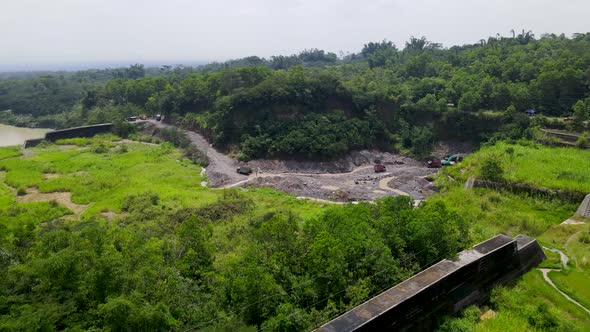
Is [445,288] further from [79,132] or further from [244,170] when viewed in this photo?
[79,132]

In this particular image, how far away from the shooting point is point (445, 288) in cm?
1430

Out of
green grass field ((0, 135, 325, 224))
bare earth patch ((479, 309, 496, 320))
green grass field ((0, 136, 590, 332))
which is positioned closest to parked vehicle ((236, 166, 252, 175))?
green grass field ((0, 135, 325, 224))

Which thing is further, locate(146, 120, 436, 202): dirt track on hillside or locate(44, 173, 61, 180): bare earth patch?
locate(44, 173, 61, 180): bare earth patch

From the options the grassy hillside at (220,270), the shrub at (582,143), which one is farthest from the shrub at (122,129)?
the shrub at (582,143)

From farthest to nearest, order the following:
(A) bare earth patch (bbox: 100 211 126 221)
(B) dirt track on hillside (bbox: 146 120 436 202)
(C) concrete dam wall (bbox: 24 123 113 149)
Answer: (C) concrete dam wall (bbox: 24 123 113 149) < (B) dirt track on hillside (bbox: 146 120 436 202) < (A) bare earth patch (bbox: 100 211 126 221)

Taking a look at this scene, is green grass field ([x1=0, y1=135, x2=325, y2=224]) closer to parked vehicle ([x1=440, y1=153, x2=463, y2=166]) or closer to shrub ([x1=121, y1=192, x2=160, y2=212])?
shrub ([x1=121, y1=192, x2=160, y2=212])

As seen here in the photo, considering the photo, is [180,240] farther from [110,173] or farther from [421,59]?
[421,59]

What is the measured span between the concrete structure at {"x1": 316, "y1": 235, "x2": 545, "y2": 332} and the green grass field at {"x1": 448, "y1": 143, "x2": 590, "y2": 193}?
40.5 ft

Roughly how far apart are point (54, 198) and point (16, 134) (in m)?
51.5

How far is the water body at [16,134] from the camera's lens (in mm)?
66438

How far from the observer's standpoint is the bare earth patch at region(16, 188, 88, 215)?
3118cm

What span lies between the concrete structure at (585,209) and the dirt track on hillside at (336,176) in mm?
12845

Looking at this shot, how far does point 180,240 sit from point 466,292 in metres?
12.4

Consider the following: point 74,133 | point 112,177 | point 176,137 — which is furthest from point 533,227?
point 74,133
